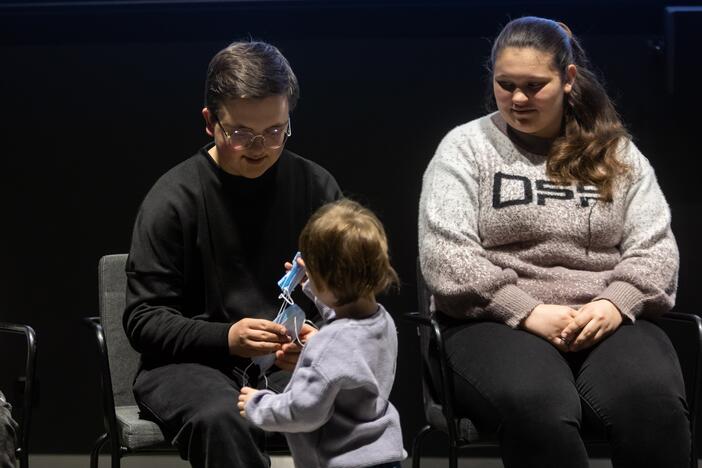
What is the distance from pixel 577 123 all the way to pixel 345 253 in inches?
41.7

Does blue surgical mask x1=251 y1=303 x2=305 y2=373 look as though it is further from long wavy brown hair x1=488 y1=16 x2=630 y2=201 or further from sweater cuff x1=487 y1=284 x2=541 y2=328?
long wavy brown hair x1=488 y1=16 x2=630 y2=201

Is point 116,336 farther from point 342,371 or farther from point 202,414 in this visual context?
point 342,371

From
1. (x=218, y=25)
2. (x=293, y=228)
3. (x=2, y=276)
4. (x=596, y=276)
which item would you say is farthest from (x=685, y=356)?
(x=2, y=276)

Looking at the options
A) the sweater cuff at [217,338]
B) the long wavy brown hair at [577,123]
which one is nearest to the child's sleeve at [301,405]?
the sweater cuff at [217,338]

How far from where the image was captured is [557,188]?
2.90 m

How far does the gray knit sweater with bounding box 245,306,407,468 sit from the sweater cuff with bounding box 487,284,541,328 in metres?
Result: 0.55

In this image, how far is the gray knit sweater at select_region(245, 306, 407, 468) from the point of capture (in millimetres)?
2162

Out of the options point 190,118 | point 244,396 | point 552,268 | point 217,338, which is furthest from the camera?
point 190,118

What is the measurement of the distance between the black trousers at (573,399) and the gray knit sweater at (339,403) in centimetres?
40

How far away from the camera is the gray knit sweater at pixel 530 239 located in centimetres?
278

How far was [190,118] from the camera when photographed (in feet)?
11.9

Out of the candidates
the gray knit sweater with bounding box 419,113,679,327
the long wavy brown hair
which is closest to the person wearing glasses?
the gray knit sweater with bounding box 419,113,679,327

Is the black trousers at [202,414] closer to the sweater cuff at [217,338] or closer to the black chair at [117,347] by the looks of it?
the sweater cuff at [217,338]

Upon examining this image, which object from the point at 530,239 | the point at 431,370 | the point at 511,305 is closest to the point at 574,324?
the point at 511,305
